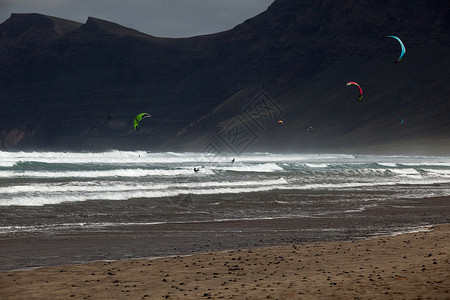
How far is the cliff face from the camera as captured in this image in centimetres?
12794

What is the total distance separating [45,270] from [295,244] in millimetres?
5477

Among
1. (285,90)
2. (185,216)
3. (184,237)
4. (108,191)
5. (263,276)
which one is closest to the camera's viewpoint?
(263,276)

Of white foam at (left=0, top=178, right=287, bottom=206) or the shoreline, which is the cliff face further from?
the shoreline

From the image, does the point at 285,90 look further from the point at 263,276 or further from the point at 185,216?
the point at 263,276

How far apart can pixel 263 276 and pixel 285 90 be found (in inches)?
5835

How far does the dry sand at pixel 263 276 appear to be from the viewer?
26.2ft

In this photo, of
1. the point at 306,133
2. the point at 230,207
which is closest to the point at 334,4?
the point at 306,133

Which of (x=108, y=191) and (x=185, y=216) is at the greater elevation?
(x=108, y=191)

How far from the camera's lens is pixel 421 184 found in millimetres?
32906

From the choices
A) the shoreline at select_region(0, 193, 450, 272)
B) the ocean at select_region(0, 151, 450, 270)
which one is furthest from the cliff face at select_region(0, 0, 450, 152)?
the shoreline at select_region(0, 193, 450, 272)

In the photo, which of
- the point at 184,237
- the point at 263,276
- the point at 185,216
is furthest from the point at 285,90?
the point at 263,276

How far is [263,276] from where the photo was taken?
9.38 metres

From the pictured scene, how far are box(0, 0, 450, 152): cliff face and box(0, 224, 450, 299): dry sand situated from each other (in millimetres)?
99051

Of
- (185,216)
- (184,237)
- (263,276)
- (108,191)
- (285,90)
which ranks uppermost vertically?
(285,90)
